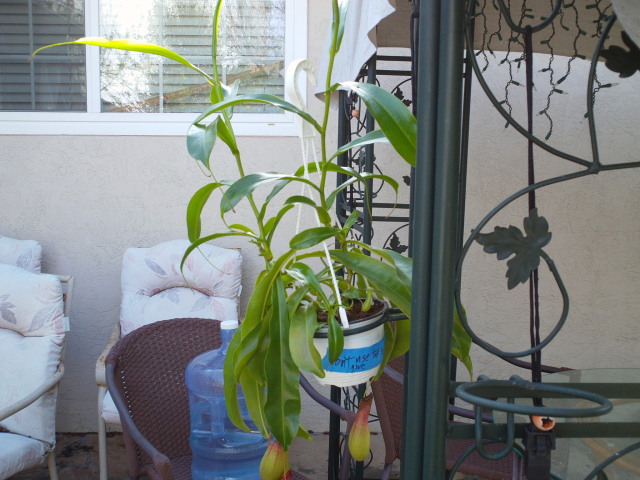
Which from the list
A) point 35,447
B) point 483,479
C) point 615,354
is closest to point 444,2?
point 483,479

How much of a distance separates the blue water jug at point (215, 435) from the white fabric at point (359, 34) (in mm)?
989

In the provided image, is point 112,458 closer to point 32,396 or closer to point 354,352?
point 32,396

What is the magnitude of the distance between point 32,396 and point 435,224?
2.04 m

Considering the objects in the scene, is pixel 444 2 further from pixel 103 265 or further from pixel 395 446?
pixel 103 265

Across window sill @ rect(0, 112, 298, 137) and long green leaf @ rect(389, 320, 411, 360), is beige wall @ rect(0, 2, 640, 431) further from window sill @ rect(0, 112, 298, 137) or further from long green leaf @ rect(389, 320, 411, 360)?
long green leaf @ rect(389, 320, 411, 360)

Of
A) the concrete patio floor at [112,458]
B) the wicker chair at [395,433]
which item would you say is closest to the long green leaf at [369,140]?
the wicker chair at [395,433]

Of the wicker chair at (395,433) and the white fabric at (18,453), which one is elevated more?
the wicker chair at (395,433)

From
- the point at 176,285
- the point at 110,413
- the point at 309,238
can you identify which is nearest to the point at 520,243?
the point at 309,238

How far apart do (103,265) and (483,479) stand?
2.13m

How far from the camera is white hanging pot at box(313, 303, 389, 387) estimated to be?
1015 mm

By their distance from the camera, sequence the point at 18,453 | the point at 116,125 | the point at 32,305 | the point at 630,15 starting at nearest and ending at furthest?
the point at 630,15 → the point at 18,453 → the point at 32,305 → the point at 116,125

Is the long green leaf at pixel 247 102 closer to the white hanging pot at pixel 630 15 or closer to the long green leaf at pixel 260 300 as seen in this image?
the long green leaf at pixel 260 300

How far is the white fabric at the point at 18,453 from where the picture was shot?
222 centimetres

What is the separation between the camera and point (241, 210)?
3311mm
